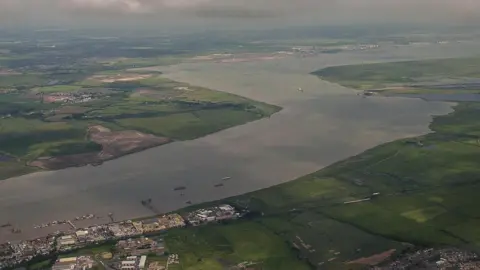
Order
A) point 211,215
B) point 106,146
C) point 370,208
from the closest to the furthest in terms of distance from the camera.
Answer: point 211,215 → point 370,208 → point 106,146

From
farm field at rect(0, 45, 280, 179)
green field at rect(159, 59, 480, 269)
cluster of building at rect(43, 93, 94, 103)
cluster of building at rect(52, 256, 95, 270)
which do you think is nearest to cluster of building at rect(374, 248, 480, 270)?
green field at rect(159, 59, 480, 269)

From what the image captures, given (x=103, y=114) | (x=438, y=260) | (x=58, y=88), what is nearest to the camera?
(x=438, y=260)

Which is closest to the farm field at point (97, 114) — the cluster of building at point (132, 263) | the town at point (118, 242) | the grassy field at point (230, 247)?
the town at point (118, 242)

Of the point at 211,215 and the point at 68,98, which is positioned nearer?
the point at 211,215

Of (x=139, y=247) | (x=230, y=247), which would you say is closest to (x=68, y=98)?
(x=139, y=247)

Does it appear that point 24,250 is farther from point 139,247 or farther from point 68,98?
point 68,98

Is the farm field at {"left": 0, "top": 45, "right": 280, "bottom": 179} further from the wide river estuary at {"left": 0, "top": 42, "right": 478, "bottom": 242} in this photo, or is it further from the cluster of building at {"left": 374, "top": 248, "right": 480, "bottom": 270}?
the cluster of building at {"left": 374, "top": 248, "right": 480, "bottom": 270}
